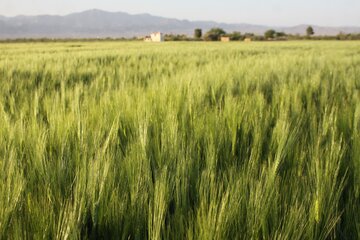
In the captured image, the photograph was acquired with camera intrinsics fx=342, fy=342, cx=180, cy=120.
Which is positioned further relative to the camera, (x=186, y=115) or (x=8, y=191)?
(x=186, y=115)

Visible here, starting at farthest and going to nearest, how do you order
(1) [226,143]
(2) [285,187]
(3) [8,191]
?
(1) [226,143] < (2) [285,187] < (3) [8,191]

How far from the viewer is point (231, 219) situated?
22.3 inches

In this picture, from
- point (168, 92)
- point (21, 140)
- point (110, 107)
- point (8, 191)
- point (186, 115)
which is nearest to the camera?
point (8, 191)

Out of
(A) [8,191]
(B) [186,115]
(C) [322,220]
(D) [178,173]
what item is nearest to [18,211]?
(A) [8,191]

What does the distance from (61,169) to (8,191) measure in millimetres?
176

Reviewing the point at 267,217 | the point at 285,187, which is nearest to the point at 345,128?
the point at 285,187

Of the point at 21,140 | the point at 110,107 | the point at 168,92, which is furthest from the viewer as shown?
the point at 168,92

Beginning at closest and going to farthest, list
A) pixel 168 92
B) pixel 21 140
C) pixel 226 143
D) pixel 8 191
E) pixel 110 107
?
pixel 8 191 → pixel 21 140 → pixel 226 143 → pixel 110 107 → pixel 168 92

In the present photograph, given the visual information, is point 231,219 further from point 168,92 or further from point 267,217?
point 168,92

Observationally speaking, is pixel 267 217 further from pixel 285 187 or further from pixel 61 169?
pixel 61 169

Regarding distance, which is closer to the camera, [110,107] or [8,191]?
[8,191]

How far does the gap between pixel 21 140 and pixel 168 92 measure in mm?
860

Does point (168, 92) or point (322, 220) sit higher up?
point (168, 92)

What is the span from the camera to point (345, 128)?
1.30 m
